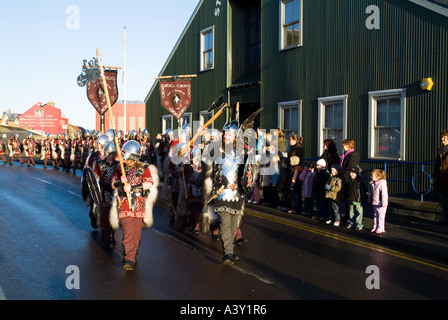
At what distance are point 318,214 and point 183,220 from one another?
10.2 ft

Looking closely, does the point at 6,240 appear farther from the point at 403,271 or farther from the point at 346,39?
the point at 346,39

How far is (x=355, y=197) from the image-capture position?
32.0 feet

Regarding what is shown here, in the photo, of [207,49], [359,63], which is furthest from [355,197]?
[207,49]

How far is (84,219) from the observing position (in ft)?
35.7

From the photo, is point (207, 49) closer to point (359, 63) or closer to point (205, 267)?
point (359, 63)

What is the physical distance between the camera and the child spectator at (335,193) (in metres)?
10.1

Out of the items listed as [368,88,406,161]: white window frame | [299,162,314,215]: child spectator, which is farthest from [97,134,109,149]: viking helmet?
[368,88,406,161]: white window frame

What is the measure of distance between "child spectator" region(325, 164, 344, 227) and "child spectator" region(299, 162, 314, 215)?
1.05 m

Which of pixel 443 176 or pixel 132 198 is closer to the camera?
pixel 132 198

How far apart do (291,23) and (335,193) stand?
29.3 ft

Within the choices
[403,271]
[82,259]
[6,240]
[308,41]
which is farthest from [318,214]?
[308,41]

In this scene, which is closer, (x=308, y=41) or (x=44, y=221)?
(x=44, y=221)

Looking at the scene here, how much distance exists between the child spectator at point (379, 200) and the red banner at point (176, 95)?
11489 mm

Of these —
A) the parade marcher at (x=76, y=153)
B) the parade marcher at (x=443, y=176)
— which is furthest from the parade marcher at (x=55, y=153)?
the parade marcher at (x=443, y=176)
